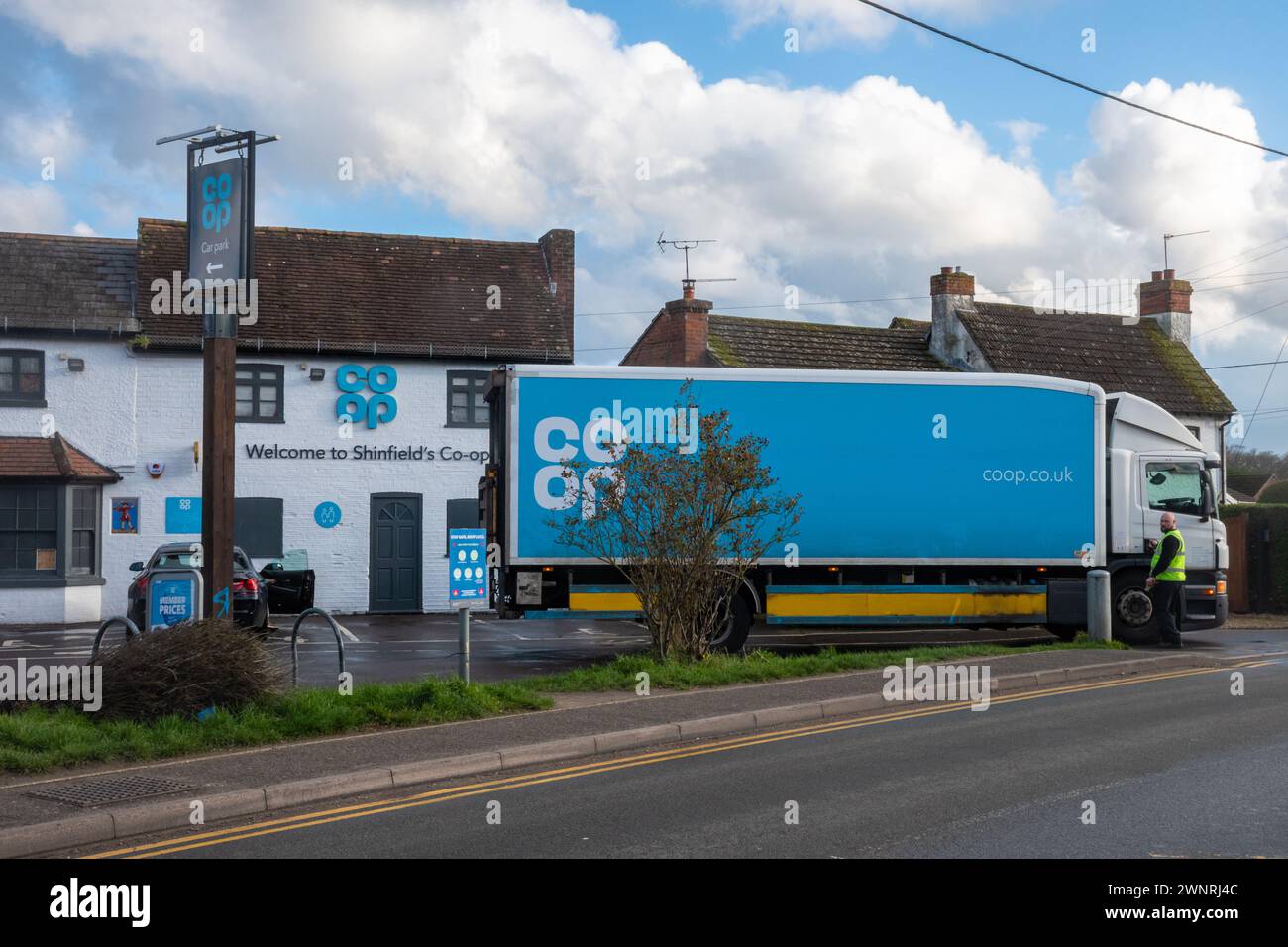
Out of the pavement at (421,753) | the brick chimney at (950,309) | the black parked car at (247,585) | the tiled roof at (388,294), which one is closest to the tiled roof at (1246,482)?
the brick chimney at (950,309)

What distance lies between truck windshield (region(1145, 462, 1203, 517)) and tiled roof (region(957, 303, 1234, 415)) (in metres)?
14.5

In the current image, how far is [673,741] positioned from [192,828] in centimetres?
424

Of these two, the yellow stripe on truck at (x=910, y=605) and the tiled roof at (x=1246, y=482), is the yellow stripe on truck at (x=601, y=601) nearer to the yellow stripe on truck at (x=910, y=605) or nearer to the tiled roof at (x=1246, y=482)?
the yellow stripe on truck at (x=910, y=605)

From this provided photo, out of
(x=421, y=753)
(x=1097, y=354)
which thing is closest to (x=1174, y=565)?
(x=421, y=753)

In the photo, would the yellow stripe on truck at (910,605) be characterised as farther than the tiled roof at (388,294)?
No

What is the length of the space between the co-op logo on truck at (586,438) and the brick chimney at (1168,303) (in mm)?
25588

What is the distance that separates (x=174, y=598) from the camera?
37.8 feet

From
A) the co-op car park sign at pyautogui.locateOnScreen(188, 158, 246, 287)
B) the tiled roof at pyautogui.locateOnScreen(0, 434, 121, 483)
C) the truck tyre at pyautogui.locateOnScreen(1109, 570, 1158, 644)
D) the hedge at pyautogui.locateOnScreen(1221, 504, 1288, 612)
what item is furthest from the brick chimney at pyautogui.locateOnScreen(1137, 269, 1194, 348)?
the co-op car park sign at pyautogui.locateOnScreen(188, 158, 246, 287)

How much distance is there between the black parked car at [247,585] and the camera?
63.2ft

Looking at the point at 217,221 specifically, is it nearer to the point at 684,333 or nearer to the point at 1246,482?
the point at 684,333

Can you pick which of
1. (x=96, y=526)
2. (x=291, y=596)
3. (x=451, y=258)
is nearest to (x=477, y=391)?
(x=451, y=258)

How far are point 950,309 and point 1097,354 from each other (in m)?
4.17

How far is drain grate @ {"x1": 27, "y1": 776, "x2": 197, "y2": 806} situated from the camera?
834cm
